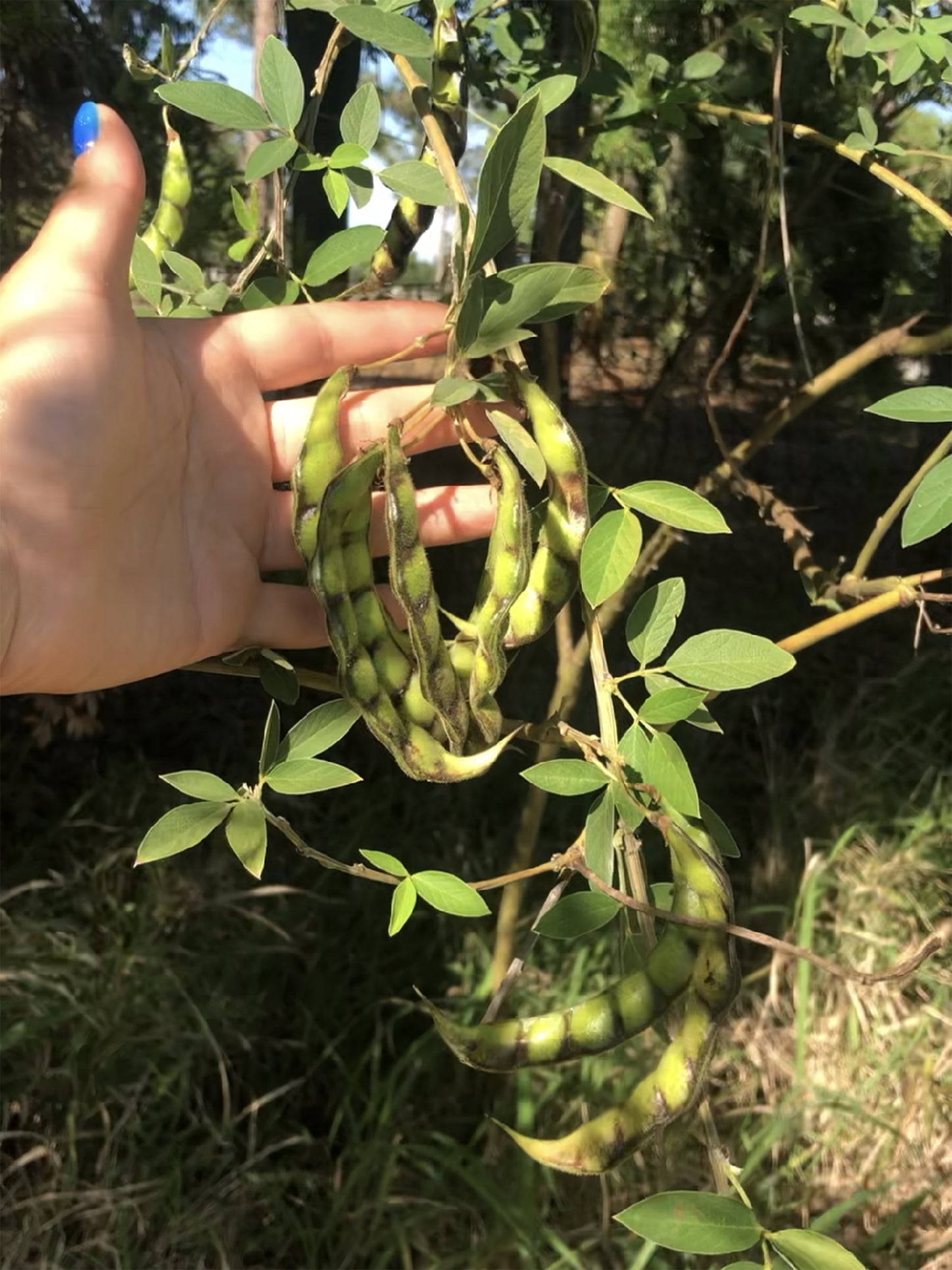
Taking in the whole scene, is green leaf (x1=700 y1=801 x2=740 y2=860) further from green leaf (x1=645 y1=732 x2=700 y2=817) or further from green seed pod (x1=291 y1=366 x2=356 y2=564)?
green seed pod (x1=291 y1=366 x2=356 y2=564)

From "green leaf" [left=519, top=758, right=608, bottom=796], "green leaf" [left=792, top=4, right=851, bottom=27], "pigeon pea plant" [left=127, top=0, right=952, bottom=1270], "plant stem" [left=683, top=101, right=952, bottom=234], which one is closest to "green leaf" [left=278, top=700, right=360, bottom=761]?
"pigeon pea plant" [left=127, top=0, right=952, bottom=1270]

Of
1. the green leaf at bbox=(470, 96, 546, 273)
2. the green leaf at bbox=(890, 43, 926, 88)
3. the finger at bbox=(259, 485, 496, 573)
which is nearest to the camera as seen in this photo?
the green leaf at bbox=(470, 96, 546, 273)

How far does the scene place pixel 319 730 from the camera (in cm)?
92

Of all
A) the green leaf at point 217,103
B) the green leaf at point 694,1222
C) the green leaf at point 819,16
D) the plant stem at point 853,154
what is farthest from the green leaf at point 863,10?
the green leaf at point 694,1222

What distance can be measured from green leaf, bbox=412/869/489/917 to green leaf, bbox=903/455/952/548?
0.44 meters

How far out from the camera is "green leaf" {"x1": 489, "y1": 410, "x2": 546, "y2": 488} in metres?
0.74

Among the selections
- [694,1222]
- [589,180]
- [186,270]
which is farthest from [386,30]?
[694,1222]

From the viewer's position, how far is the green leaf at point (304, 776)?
0.85m

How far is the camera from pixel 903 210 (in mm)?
2543

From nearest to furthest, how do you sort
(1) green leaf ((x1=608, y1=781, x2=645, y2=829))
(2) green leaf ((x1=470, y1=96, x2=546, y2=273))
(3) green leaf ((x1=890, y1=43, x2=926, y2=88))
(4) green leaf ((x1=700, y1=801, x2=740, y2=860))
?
1. (2) green leaf ((x1=470, y1=96, x2=546, y2=273))
2. (1) green leaf ((x1=608, y1=781, x2=645, y2=829))
3. (4) green leaf ((x1=700, y1=801, x2=740, y2=860))
4. (3) green leaf ((x1=890, y1=43, x2=926, y2=88))

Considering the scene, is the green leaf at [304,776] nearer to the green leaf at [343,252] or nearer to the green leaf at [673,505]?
the green leaf at [673,505]

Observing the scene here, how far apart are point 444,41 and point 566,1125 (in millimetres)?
1610

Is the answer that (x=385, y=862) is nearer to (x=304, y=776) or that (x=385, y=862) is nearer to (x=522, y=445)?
(x=304, y=776)

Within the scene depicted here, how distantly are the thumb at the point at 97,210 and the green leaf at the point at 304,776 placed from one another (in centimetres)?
49
